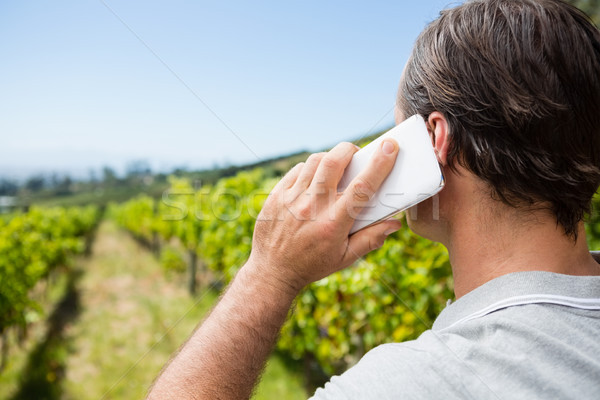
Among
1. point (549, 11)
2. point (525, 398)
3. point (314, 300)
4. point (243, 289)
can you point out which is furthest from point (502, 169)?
point (314, 300)

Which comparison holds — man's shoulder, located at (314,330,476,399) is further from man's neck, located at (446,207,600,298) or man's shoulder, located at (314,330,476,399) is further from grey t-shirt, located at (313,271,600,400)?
man's neck, located at (446,207,600,298)

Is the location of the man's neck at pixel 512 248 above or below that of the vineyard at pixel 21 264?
above

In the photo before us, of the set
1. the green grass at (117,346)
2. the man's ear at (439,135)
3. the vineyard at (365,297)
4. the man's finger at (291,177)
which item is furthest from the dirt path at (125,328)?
the man's ear at (439,135)

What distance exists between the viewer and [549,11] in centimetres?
105

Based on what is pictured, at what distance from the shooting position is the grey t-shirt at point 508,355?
70 cm

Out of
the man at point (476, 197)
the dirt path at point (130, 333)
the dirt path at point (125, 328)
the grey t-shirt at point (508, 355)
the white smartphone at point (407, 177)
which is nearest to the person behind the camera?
the grey t-shirt at point (508, 355)

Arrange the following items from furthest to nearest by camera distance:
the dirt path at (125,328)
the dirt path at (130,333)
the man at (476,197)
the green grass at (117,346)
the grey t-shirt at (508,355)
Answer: the dirt path at (125,328), the green grass at (117,346), the dirt path at (130,333), the man at (476,197), the grey t-shirt at (508,355)

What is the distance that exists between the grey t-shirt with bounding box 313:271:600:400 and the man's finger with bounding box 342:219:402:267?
0.30 meters

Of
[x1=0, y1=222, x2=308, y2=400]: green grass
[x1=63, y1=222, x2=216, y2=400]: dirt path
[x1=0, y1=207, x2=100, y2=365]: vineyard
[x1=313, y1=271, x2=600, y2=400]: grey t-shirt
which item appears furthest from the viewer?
[x1=0, y1=207, x2=100, y2=365]: vineyard

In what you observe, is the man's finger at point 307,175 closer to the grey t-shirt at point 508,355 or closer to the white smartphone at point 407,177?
the white smartphone at point 407,177

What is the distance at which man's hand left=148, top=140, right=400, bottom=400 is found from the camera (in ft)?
3.21

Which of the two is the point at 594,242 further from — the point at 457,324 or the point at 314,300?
the point at 457,324

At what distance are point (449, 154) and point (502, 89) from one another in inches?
8.0

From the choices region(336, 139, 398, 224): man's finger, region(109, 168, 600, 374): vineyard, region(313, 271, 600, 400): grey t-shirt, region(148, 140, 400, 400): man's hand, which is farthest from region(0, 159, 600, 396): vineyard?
region(313, 271, 600, 400): grey t-shirt
